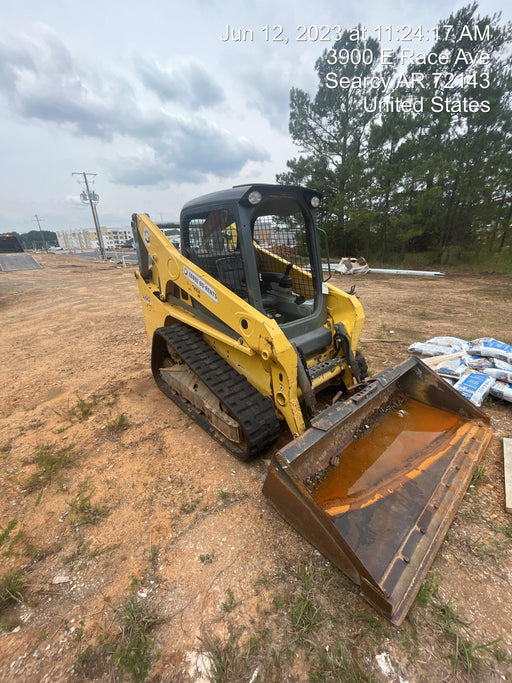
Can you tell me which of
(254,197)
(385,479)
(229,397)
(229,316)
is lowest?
(385,479)

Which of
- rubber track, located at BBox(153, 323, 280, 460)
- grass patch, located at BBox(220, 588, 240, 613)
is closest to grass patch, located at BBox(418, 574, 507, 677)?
grass patch, located at BBox(220, 588, 240, 613)

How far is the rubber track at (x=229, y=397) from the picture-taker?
2.30m

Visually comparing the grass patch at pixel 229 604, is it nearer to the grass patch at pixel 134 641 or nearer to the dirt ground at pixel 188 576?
the dirt ground at pixel 188 576

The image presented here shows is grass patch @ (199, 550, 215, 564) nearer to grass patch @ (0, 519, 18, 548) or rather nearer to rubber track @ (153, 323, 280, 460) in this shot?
rubber track @ (153, 323, 280, 460)

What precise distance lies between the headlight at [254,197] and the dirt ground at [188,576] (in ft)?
7.28

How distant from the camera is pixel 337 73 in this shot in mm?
15383

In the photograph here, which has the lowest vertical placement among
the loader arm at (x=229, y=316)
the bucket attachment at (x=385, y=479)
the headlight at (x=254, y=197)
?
the bucket attachment at (x=385, y=479)

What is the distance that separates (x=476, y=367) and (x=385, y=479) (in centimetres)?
232

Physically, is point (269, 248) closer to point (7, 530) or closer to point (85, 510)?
point (85, 510)

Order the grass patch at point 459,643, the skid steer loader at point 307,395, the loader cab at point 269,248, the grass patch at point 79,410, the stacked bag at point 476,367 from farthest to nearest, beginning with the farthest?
1. the grass patch at point 79,410
2. the stacked bag at point 476,367
3. the loader cab at point 269,248
4. the skid steer loader at point 307,395
5. the grass patch at point 459,643

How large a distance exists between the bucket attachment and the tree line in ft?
→ 43.7

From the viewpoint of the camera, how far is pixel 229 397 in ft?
7.96

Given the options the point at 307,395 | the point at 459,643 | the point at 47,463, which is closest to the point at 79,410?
the point at 47,463

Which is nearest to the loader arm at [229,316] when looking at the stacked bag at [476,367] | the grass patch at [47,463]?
the stacked bag at [476,367]
